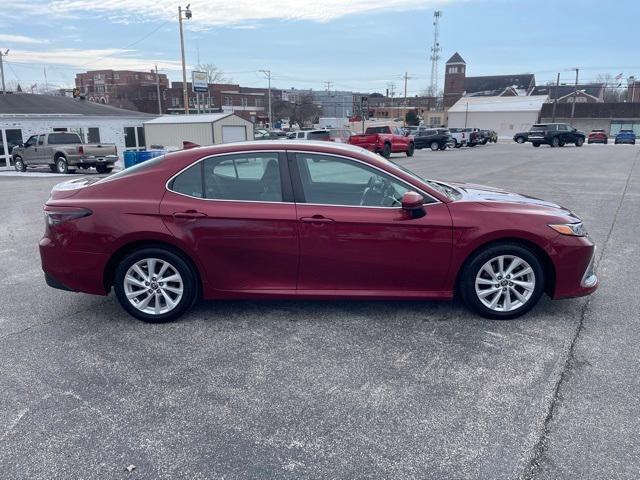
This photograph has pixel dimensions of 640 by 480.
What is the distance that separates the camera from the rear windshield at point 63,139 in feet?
70.9

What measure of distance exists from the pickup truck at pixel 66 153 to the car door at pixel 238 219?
18.5 meters

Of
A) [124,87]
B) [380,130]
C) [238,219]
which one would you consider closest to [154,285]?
[238,219]

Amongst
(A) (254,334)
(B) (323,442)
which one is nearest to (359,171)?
(A) (254,334)

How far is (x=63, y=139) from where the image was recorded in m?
21.9

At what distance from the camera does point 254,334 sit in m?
4.23

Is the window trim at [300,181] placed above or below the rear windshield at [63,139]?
above

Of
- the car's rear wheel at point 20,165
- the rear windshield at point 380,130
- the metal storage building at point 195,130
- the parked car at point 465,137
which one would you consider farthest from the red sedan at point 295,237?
the parked car at point 465,137

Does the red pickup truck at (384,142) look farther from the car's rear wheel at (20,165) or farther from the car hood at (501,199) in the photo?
the car hood at (501,199)

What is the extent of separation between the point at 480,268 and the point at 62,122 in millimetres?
30045

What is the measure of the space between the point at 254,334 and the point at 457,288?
1.83m

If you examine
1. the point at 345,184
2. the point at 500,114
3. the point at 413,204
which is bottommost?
the point at 413,204

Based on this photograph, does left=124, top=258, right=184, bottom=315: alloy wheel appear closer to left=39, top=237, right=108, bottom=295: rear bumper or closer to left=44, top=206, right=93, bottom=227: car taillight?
left=39, top=237, right=108, bottom=295: rear bumper

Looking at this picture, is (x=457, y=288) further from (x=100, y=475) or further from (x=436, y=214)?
(x=100, y=475)

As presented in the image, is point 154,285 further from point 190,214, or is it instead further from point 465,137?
point 465,137
